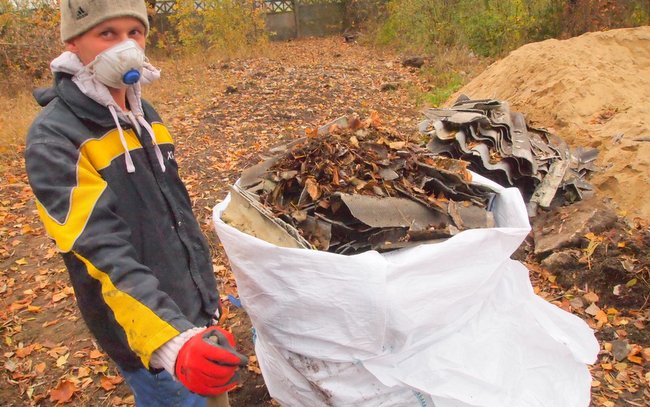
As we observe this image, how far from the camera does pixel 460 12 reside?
1083cm

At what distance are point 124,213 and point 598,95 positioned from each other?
189 inches

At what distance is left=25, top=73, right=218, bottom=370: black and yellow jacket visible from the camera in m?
1.16

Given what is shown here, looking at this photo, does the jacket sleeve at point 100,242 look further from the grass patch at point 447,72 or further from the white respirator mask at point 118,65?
the grass patch at point 447,72

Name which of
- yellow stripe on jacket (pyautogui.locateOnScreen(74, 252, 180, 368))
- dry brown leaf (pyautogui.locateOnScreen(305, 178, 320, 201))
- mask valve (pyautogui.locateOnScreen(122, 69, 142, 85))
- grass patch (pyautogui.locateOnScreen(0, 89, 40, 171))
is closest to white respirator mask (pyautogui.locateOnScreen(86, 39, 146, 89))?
mask valve (pyautogui.locateOnScreen(122, 69, 142, 85))

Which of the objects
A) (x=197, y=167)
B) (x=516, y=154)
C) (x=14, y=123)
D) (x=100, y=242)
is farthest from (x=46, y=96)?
(x=14, y=123)

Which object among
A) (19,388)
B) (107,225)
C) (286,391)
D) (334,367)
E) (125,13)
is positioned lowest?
(19,388)

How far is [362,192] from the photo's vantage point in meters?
1.80

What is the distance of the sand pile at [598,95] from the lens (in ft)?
12.1

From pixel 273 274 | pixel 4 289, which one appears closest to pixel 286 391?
pixel 273 274

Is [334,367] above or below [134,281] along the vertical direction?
below

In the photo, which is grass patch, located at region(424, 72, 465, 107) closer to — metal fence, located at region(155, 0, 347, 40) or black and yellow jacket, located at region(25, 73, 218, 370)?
black and yellow jacket, located at region(25, 73, 218, 370)

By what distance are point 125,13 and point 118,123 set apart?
0.32 metres

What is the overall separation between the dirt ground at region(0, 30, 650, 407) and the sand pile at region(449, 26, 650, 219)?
0.04 m

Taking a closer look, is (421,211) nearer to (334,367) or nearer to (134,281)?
(334,367)
